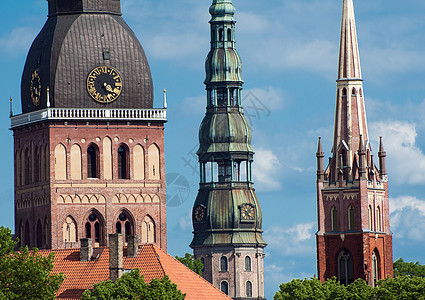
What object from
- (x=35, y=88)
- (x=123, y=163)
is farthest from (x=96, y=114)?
(x=35, y=88)

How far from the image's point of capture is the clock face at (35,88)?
17800 cm

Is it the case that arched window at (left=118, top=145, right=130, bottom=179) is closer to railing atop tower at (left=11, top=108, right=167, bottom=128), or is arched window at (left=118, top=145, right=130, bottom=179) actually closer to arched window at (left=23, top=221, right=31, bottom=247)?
railing atop tower at (left=11, top=108, right=167, bottom=128)

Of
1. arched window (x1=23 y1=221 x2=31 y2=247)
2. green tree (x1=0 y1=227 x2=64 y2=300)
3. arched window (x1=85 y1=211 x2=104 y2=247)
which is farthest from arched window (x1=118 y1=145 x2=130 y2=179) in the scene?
green tree (x1=0 y1=227 x2=64 y2=300)

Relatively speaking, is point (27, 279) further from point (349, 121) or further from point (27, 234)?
point (349, 121)

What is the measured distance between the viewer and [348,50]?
655 feet

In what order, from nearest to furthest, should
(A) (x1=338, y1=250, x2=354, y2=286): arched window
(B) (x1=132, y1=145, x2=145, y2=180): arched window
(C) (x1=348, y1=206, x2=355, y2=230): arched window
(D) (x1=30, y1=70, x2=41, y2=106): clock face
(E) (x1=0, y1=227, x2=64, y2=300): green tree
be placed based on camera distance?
Result: 1. (E) (x1=0, y1=227, x2=64, y2=300): green tree
2. (D) (x1=30, y1=70, x2=41, y2=106): clock face
3. (B) (x1=132, y1=145, x2=145, y2=180): arched window
4. (A) (x1=338, y1=250, x2=354, y2=286): arched window
5. (C) (x1=348, y1=206, x2=355, y2=230): arched window

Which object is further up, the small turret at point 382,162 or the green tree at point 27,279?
the small turret at point 382,162

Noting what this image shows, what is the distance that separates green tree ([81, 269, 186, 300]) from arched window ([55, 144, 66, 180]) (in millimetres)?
40729

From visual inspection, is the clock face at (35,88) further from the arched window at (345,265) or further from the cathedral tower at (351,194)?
the arched window at (345,265)

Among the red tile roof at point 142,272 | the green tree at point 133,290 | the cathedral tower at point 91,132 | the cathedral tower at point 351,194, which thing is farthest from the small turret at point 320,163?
the green tree at point 133,290

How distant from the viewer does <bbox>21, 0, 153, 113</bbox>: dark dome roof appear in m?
176

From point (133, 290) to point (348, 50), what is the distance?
69.6 m

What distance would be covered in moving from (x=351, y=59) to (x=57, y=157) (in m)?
36.3

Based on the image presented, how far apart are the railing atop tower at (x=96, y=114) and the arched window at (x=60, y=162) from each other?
2.65 meters
